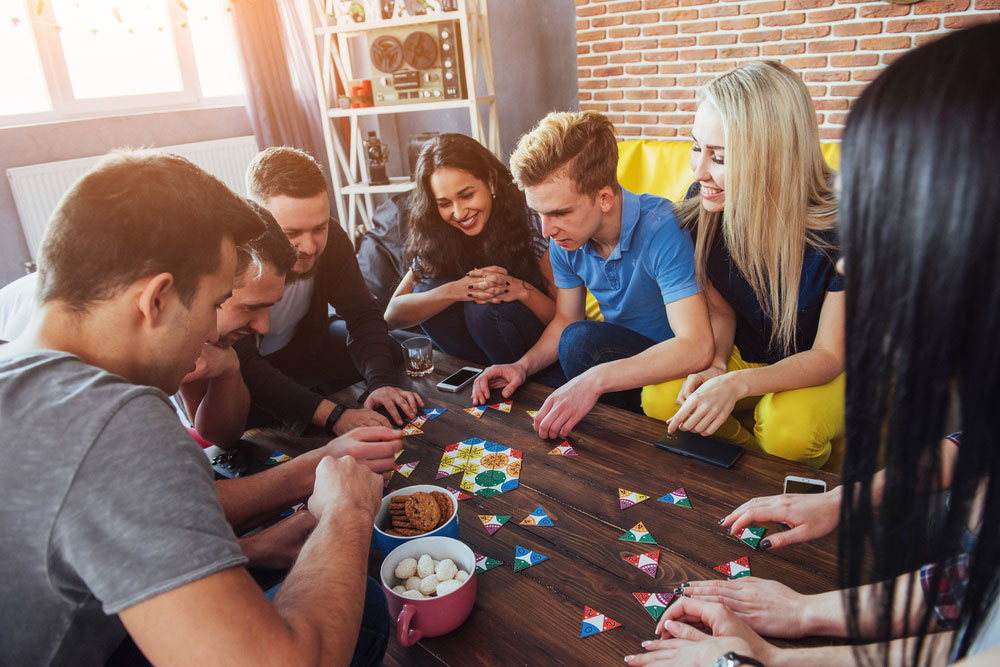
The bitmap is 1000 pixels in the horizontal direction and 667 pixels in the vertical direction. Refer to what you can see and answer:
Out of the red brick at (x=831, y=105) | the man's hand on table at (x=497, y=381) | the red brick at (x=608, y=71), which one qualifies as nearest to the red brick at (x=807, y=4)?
the red brick at (x=831, y=105)

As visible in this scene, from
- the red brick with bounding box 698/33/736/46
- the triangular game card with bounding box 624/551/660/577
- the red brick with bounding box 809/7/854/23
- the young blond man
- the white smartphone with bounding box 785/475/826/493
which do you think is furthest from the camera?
the red brick with bounding box 698/33/736/46

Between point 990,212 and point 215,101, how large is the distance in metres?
5.12

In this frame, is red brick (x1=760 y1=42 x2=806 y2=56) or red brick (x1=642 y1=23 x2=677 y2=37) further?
red brick (x1=642 y1=23 x2=677 y2=37)

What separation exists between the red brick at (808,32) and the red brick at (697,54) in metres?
0.41

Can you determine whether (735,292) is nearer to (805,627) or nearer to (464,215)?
A: (464,215)

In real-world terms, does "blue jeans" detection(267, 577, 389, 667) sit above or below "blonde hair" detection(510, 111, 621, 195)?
below

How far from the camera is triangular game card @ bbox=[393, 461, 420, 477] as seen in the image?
A: 134 cm

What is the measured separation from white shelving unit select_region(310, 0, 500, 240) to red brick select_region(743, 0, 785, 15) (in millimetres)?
1467

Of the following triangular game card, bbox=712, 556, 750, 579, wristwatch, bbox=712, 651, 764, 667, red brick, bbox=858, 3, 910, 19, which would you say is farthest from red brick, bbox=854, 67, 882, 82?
wristwatch, bbox=712, 651, 764, 667

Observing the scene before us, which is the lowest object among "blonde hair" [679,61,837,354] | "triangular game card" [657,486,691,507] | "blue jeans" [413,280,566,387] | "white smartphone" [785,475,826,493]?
"blue jeans" [413,280,566,387]

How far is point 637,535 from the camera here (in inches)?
42.3

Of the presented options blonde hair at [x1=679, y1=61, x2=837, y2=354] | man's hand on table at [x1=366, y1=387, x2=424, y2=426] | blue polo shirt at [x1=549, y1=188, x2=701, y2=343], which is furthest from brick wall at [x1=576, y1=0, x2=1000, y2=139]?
man's hand on table at [x1=366, y1=387, x2=424, y2=426]

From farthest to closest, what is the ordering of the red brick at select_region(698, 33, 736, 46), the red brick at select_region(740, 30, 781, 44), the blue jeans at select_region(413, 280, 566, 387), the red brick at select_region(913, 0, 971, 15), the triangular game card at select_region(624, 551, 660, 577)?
the red brick at select_region(698, 33, 736, 46), the red brick at select_region(740, 30, 781, 44), the red brick at select_region(913, 0, 971, 15), the blue jeans at select_region(413, 280, 566, 387), the triangular game card at select_region(624, 551, 660, 577)

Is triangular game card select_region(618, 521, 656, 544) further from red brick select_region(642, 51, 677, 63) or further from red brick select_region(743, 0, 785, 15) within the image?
red brick select_region(642, 51, 677, 63)
